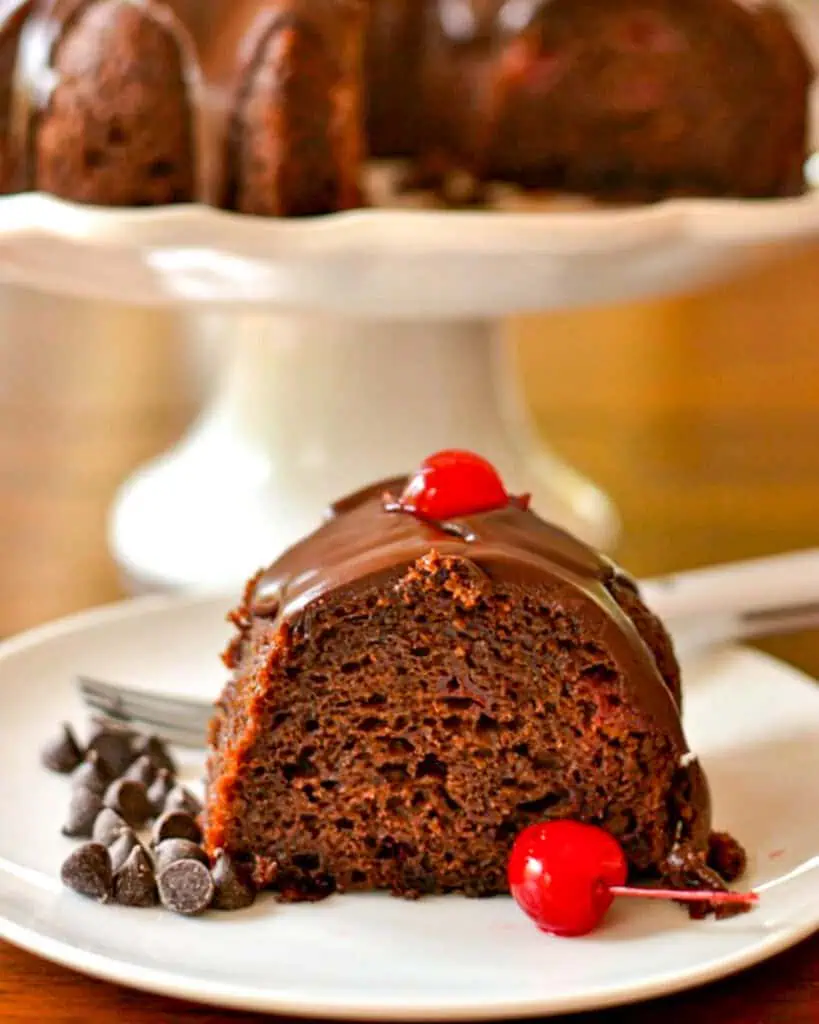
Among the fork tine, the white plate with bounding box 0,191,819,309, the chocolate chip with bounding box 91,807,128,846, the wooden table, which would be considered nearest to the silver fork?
the wooden table

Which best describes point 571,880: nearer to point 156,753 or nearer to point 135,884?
point 135,884

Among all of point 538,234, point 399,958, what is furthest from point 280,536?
point 399,958

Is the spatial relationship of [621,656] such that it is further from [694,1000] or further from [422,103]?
[422,103]

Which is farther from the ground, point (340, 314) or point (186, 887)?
point (340, 314)

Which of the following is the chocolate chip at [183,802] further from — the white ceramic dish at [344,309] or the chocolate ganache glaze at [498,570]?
the white ceramic dish at [344,309]

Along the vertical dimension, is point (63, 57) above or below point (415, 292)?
above

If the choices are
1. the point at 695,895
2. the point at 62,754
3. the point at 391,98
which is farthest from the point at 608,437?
the point at 695,895
